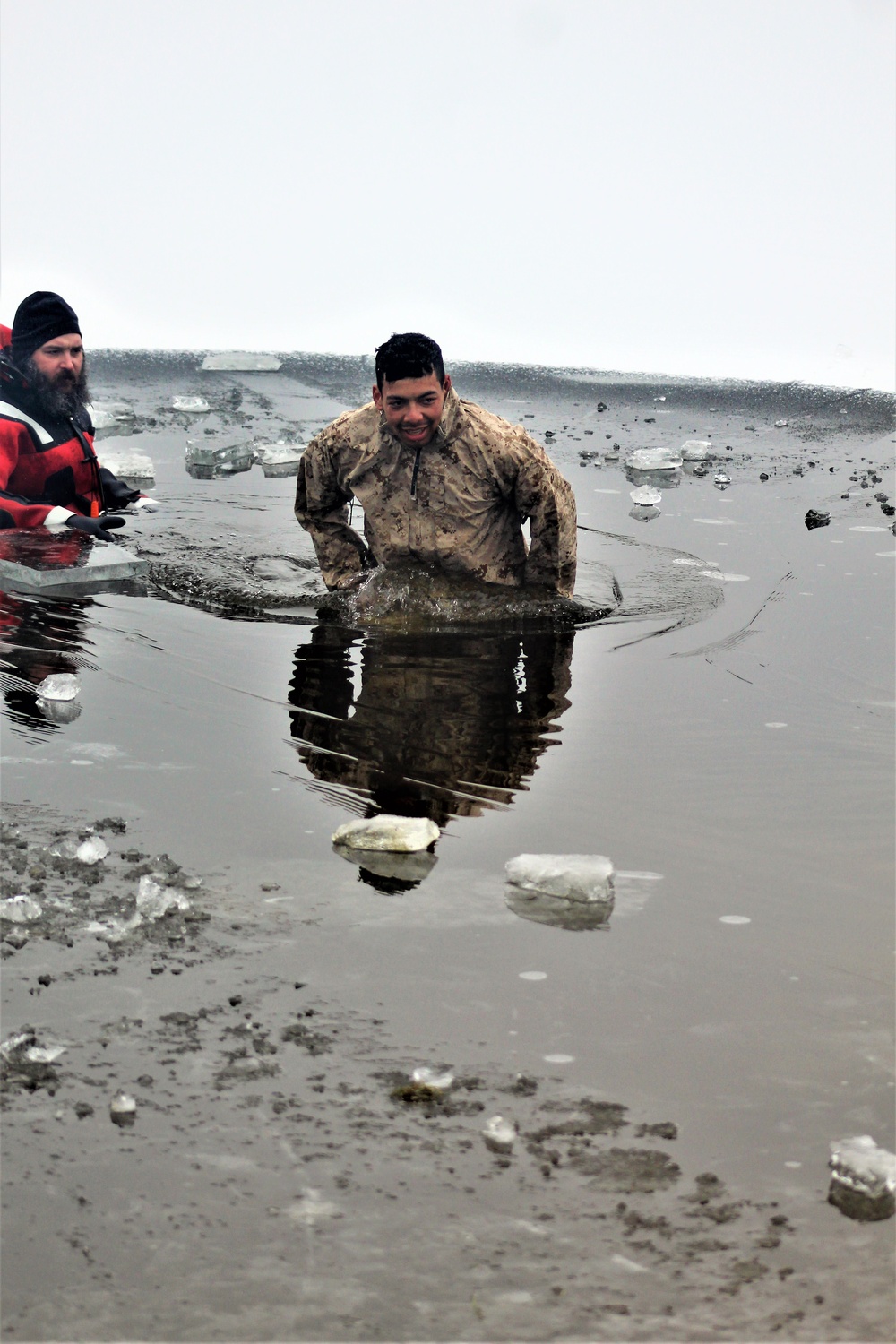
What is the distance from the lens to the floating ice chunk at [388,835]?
134 inches

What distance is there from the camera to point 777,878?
3.34m

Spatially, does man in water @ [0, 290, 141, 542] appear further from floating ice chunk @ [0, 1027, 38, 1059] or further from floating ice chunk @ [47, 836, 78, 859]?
floating ice chunk @ [0, 1027, 38, 1059]

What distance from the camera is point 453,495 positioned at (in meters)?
6.18

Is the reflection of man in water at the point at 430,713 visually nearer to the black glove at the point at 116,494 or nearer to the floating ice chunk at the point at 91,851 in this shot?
the floating ice chunk at the point at 91,851

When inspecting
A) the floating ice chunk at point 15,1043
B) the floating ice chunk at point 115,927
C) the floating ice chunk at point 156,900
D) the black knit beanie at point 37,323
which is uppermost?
the black knit beanie at point 37,323

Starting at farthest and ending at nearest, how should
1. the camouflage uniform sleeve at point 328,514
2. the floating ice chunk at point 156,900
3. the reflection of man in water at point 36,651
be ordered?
the camouflage uniform sleeve at point 328,514 → the reflection of man in water at point 36,651 → the floating ice chunk at point 156,900

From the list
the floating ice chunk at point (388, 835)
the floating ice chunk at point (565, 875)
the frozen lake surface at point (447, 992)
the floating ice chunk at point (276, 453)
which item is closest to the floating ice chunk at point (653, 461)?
the floating ice chunk at point (276, 453)

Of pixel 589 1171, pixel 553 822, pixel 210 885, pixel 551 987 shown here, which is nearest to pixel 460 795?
pixel 553 822

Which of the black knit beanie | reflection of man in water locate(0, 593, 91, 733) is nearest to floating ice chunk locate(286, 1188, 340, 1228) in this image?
reflection of man in water locate(0, 593, 91, 733)

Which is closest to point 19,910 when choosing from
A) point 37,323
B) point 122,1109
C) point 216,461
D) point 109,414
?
point 122,1109

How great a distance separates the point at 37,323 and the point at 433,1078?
623cm

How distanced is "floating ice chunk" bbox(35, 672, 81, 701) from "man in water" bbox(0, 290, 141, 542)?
8.69ft

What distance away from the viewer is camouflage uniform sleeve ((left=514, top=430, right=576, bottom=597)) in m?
6.06

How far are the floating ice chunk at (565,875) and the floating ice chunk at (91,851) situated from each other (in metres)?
0.97
